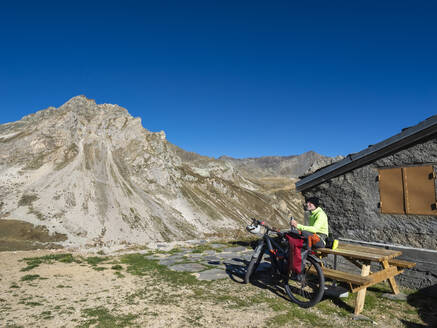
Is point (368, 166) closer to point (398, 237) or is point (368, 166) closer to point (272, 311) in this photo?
point (398, 237)

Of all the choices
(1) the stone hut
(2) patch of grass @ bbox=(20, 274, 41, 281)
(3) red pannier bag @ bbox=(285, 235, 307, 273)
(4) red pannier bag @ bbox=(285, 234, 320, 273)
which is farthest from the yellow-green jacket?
(2) patch of grass @ bbox=(20, 274, 41, 281)

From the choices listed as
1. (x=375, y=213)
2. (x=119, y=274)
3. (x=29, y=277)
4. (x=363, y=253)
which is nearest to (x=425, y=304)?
(x=363, y=253)

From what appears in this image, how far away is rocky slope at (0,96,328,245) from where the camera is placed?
31.2 m

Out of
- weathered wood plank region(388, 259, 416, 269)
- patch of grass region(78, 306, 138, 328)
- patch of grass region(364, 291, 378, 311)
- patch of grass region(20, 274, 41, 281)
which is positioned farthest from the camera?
patch of grass region(20, 274, 41, 281)

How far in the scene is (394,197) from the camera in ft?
24.1

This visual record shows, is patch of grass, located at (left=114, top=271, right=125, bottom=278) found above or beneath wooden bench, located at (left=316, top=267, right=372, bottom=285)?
beneath

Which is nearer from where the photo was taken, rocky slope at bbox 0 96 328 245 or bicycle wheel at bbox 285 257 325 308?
bicycle wheel at bbox 285 257 325 308

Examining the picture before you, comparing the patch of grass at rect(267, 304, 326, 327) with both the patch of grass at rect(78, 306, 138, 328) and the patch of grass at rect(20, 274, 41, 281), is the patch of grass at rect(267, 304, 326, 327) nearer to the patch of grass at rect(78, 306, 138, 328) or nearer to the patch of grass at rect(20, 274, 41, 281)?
the patch of grass at rect(78, 306, 138, 328)

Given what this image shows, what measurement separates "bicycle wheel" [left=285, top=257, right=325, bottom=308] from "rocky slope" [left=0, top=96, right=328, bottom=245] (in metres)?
25.5

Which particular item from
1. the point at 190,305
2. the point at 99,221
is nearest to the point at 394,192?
the point at 190,305

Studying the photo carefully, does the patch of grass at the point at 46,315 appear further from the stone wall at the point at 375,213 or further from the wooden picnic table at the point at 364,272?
the stone wall at the point at 375,213

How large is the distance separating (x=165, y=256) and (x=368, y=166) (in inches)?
334

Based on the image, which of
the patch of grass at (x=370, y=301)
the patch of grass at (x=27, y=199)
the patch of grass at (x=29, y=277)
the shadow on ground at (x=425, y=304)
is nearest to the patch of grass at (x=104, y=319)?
the patch of grass at (x=29, y=277)

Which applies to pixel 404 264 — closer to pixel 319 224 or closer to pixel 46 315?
pixel 319 224
